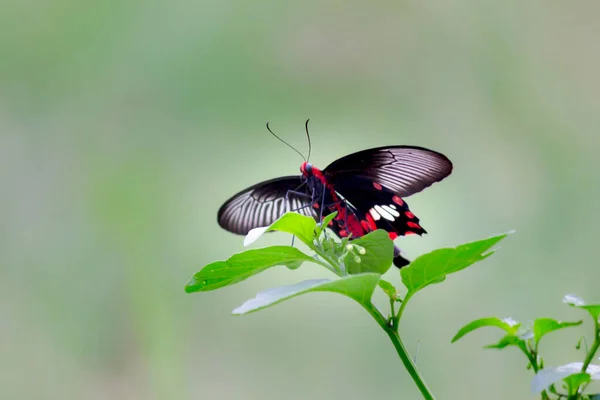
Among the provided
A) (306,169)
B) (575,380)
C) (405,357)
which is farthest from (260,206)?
(575,380)

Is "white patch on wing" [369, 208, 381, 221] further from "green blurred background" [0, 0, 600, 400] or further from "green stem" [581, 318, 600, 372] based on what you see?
"green blurred background" [0, 0, 600, 400]

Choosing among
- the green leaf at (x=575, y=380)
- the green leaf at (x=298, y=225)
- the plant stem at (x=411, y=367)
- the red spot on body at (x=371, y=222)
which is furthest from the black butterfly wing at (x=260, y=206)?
the green leaf at (x=575, y=380)

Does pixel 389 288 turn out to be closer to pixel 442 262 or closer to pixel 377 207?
pixel 442 262

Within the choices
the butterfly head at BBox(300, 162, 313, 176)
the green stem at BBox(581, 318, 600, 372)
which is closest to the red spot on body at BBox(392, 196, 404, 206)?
the butterfly head at BBox(300, 162, 313, 176)

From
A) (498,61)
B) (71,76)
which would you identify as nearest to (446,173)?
(498,61)

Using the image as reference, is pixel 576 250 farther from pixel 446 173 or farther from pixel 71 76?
pixel 71 76
